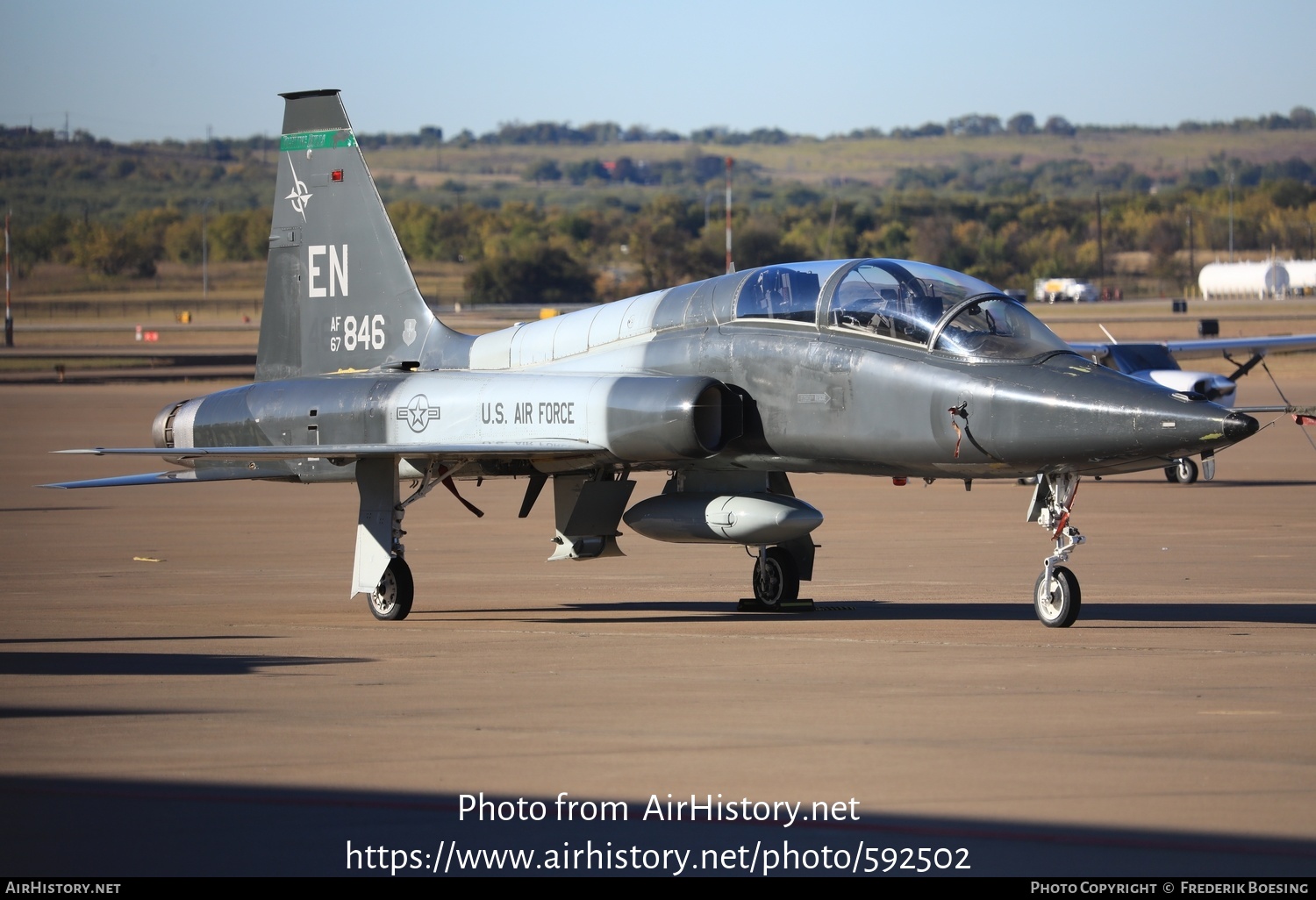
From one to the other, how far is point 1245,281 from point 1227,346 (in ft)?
283

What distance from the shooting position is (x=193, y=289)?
135500 mm

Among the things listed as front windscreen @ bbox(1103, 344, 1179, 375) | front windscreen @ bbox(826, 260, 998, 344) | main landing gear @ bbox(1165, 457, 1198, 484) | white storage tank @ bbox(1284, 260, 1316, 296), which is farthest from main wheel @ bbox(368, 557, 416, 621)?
white storage tank @ bbox(1284, 260, 1316, 296)

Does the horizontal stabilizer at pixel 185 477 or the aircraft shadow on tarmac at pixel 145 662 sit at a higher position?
the horizontal stabilizer at pixel 185 477

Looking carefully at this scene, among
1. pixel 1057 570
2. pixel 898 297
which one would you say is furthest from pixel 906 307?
pixel 1057 570

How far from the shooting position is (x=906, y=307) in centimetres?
1290

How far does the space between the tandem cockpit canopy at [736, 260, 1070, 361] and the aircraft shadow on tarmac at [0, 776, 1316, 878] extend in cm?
601

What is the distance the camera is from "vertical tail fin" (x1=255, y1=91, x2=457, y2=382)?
16375 mm

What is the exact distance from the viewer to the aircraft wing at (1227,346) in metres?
28.5

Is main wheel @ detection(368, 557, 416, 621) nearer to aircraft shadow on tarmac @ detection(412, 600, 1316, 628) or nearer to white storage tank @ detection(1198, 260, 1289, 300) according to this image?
aircraft shadow on tarmac @ detection(412, 600, 1316, 628)

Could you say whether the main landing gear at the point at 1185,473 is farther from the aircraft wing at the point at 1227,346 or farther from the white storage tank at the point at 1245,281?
the white storage tank at the point at 1245,281

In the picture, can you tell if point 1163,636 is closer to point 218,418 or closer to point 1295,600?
point 1295,600

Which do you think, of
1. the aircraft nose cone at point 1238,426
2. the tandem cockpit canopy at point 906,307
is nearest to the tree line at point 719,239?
the tandem cockpit canopy at point 906,307
